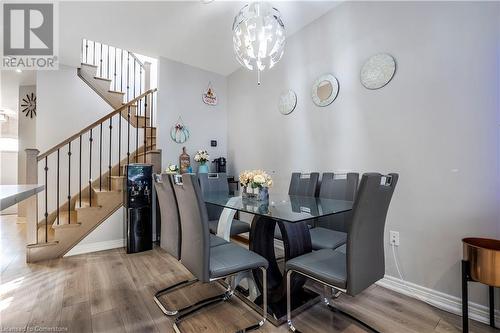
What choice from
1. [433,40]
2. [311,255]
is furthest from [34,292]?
[433,40]

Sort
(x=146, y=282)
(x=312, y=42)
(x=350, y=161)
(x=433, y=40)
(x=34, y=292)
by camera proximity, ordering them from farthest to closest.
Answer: (x=312, y=42)
(x=350, y=161)
(x=146, y=282)
(x=34, y=292)
(x=433, y=40)

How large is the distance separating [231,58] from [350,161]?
8.37 feet

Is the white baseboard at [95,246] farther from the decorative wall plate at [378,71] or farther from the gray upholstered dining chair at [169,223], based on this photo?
the decorative wall plate at [378,71]

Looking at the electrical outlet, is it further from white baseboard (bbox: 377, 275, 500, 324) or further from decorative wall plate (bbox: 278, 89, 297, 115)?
decorative wall plate (bbox: 278, 89, 297, 115)

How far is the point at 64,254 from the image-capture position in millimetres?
2910

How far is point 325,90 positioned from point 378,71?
1.93 ft

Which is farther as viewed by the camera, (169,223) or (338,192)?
(338,192)

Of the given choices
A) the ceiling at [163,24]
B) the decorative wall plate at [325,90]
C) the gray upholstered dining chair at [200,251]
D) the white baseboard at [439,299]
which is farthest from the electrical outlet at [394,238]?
the ceiling at [163,24]

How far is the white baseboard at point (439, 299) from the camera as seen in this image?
65.0 inches

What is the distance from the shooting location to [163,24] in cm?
288

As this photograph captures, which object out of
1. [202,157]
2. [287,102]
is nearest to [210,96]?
[202,157]

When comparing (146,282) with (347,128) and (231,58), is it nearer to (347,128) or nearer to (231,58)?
(347,128)

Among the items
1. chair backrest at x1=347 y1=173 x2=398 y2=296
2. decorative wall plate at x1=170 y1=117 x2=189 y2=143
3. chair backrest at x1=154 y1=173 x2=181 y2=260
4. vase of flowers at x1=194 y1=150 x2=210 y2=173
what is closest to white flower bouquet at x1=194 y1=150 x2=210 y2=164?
vase of flowers at x1=194 y1=150 x2=210 y2=173

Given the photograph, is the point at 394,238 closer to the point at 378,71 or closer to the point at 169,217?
the point at 378,71
